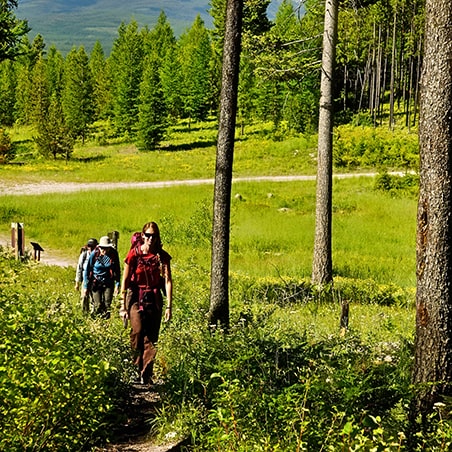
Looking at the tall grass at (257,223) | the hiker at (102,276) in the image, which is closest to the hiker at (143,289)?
the hiker at (102,276)

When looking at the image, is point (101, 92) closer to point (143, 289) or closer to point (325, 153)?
point (325, 153)

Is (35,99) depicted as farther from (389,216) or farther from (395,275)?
(395,275)

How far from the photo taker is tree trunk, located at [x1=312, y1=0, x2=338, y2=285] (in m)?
13.6

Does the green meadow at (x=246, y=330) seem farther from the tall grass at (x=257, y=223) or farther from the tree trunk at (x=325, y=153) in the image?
the tree trunk at (x=325, y=153)

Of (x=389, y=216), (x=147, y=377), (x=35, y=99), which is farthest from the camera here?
(x=35, y=99)

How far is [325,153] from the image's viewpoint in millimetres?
13922

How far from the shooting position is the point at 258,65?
49.6 ft

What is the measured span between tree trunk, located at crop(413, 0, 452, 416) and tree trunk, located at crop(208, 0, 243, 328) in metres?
3.30

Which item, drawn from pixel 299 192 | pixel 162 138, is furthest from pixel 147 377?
pixel 162 138

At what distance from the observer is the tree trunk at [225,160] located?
28.7 feet

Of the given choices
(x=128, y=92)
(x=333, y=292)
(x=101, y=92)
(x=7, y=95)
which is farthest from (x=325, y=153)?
(x=7, y=95)

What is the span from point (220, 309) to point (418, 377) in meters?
3.71

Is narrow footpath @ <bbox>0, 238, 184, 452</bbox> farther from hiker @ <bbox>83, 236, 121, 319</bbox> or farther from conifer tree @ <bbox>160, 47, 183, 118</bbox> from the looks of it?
conifer tree @ <bbox>160, 47, 183, 118</bbox>

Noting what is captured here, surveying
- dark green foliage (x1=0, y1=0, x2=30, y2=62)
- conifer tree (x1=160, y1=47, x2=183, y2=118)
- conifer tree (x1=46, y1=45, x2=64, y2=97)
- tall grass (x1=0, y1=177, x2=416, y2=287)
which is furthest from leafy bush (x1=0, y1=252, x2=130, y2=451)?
conifer tree (x1=46, y1=45, x2=64, y2=97)
